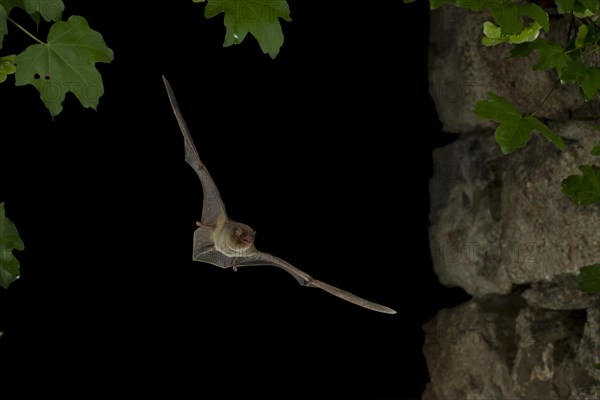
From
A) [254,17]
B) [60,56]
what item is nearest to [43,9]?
[60,56]

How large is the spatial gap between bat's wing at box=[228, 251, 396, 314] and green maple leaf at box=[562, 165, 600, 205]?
62 cm

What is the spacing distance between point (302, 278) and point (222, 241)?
0.90ft

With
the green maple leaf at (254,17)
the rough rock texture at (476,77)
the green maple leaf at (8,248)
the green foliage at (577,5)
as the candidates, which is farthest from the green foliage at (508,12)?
the green maple leaf at (8,248)

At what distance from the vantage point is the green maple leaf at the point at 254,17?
2.45 meters

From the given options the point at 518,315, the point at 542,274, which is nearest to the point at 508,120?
the point at 542,274

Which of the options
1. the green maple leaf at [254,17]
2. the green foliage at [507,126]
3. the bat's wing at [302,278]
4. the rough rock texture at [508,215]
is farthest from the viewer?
the rough rock texture at [508,215]

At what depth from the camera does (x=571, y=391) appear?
10.5 ft

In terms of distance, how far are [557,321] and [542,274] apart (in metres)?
0.18

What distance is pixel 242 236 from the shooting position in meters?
2.91

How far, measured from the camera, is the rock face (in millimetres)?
3193

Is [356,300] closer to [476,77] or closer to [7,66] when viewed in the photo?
[476,77]

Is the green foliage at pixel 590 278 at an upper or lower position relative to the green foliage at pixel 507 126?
lower

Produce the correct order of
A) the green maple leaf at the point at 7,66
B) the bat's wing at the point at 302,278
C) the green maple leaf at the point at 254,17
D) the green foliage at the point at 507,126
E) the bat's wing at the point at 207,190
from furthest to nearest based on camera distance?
1. the bat's wing at the point at 207,190
2. the bat's wing at the point at 302,278
3. the green maple leaf at the point at 7,66
4. the green foliage at the point at 507,126
5. the green maple leaf at the point at 254,17

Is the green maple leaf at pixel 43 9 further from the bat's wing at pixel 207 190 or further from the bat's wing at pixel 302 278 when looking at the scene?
the bat's wing at pixel 302 278
